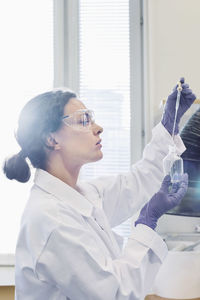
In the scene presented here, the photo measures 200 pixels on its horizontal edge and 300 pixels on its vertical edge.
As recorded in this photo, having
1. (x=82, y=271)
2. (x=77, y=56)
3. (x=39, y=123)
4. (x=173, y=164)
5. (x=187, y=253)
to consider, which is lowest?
(x=187, y=253)

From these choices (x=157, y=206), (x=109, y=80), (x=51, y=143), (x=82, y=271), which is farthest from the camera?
(x=109, y=80)

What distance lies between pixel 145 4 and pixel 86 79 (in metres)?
0.51

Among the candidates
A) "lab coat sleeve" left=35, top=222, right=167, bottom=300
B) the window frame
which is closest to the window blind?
the window frame

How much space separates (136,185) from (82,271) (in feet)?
1.85

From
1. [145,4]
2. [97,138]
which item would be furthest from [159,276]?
[145,4]

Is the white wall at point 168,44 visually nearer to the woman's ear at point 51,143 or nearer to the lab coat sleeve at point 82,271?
the woman's ear at point 51,143

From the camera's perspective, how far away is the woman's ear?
1.29 metres

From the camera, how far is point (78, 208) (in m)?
1.23

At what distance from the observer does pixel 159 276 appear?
4.92 ft

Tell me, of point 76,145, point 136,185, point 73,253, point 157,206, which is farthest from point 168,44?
point 73,253

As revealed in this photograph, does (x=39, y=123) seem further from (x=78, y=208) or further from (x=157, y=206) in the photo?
(x=157, y=206)

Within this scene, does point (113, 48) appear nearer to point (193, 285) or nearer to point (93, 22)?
point (93, 22)

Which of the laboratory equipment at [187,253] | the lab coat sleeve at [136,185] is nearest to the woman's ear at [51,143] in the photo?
the lab coat sleeve at [136,185]

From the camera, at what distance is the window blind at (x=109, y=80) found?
216cm
